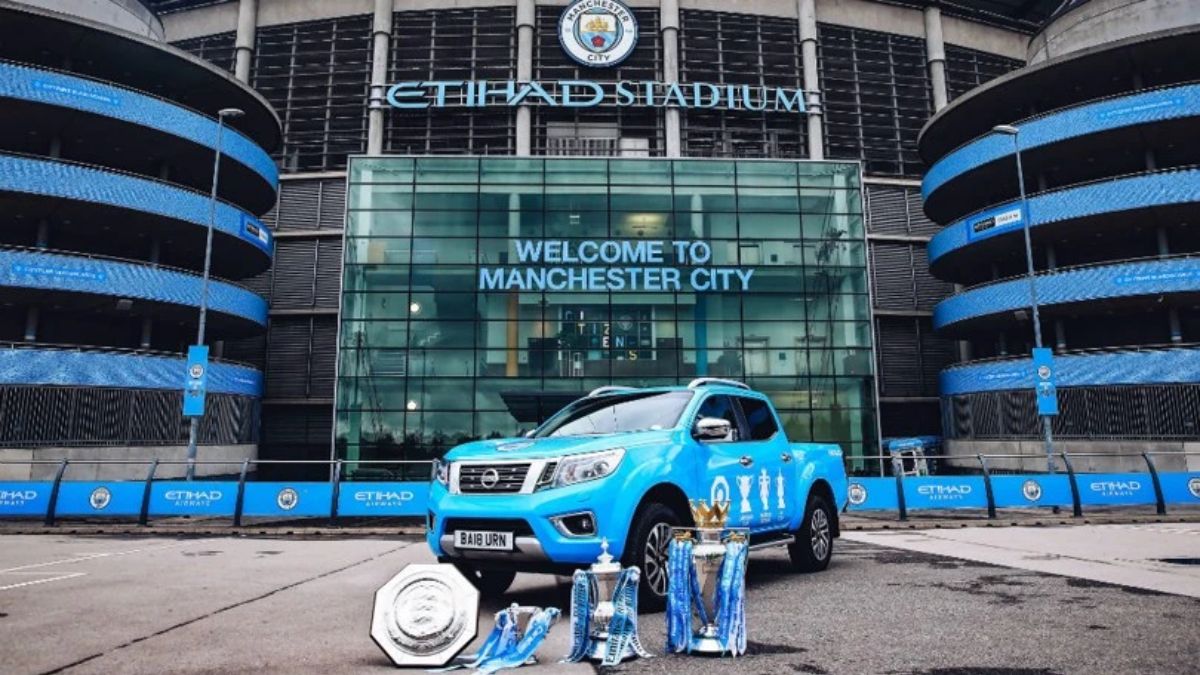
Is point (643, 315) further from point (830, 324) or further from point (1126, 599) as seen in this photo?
point (1126, 599)

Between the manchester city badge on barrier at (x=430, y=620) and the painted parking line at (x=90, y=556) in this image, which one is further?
the painted parking line at (x=90, y=556)

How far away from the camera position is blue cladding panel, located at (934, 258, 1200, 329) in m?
27.9

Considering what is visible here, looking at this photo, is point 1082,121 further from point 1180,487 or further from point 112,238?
point 112,238

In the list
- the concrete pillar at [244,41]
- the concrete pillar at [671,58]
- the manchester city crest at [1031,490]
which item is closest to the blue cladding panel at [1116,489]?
the manchester city crest at [1031,490]

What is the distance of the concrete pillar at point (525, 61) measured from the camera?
39.7m

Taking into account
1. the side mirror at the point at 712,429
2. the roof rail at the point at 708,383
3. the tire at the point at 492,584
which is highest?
the roof rail at the point at 708,383

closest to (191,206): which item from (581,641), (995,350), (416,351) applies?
(416,351)

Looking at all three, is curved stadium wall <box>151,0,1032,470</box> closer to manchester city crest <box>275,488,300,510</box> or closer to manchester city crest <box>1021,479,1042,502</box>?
manchester city crest <box>1021,479,1042,502</box>

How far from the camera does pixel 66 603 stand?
6.32m

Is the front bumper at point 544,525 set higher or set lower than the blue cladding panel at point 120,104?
lower

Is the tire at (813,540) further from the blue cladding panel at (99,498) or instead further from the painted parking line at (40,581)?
the blue cladding panel at (99,498)

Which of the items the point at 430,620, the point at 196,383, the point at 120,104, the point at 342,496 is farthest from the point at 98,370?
the point at 430,620

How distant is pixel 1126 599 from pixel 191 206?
33.1m

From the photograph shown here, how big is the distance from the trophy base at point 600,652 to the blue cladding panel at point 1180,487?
18876 millimetres
